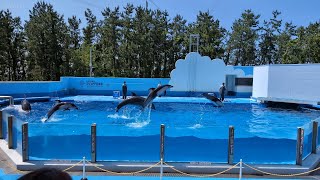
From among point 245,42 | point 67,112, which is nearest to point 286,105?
point 67,112

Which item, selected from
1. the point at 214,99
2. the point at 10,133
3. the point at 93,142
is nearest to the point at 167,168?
the point at 93,142

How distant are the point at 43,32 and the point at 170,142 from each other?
3907cm

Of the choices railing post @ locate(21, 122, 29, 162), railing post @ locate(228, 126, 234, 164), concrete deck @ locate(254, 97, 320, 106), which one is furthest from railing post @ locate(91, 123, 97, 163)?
concrete deck @ locate(254, 97, 320, 106)

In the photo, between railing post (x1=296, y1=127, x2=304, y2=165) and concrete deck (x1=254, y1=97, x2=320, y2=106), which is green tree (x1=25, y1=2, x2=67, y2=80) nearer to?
concrete deck (x1=254, y1=97, x2=320, y2=106)

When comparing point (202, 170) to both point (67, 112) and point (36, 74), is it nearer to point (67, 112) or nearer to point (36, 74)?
point (67, 112)

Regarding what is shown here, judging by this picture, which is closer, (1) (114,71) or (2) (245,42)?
(1) (114,71)

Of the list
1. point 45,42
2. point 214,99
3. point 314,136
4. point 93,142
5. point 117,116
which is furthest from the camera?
point 45,42

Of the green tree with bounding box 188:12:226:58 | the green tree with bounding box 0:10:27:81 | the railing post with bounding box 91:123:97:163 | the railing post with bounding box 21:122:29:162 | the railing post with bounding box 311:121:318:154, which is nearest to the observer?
the railing post with bounding box 91:123:97:163

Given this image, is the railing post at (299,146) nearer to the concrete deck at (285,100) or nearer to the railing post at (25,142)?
the railing post at (25,142)

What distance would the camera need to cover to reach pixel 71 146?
7.82 m

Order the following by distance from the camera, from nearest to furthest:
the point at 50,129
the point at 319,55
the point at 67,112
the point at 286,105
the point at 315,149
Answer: the point at 50,129 < the point at 315,149 < the point at 67,112 < the point at 286,105 < the point at 319,55

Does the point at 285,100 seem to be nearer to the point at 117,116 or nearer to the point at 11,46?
the point at 117,116

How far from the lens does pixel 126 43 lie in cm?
4434

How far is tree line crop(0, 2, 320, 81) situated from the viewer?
43.2 meters
